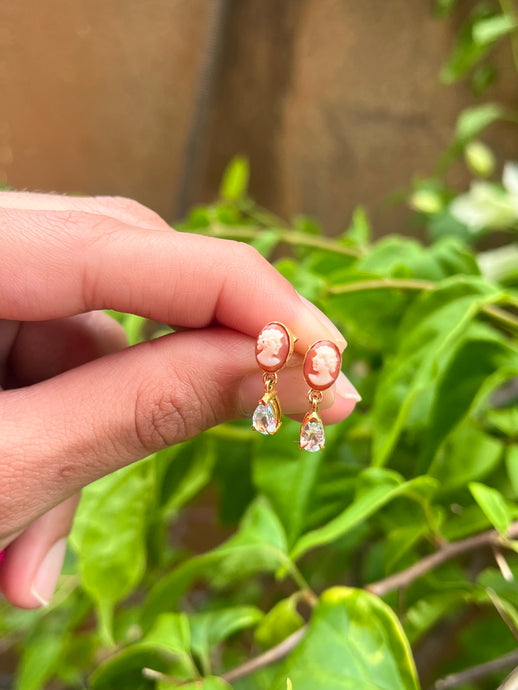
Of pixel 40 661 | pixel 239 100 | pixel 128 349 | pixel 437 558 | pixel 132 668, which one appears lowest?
pixel 40 661

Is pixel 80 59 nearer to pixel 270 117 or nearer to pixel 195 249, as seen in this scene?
pixel 270 117

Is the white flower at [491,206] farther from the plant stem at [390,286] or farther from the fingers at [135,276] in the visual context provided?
the fingers at [135,276]

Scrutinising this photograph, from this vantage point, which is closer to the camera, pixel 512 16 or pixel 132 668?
pixel 132 668

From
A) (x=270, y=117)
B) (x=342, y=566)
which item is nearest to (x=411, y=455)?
(x=342, y=566)

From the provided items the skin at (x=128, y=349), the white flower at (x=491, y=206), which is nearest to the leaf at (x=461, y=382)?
the skin at (x=128, y=349)

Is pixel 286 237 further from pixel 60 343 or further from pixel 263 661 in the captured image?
pixel 263 661

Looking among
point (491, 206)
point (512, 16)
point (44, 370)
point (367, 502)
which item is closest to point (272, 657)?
point (367, 502)

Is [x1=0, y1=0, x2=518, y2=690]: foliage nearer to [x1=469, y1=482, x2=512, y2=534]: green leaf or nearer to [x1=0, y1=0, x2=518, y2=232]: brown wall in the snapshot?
[x1=469, y1=482, x2=512, y2=534]: green leaf
